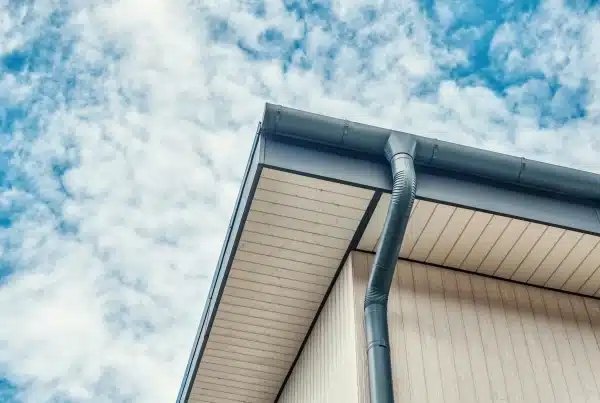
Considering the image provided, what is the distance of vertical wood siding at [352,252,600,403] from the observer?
451 cm

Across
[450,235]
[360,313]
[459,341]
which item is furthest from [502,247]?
[360,313]

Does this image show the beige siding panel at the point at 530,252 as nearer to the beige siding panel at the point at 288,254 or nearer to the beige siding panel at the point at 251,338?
the beige siding panel at the point at 288,254

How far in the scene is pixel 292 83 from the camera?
7.27 metres

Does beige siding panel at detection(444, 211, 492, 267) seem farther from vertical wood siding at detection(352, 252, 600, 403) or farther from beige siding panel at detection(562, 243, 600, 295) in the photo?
beige siding panel at detection(562, 243, 600, 295)

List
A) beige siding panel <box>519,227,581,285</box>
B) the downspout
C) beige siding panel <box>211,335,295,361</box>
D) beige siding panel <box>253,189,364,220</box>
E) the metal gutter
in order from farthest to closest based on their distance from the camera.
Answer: beige siding panel <box>211,335,295,361</box>, beige siding panel <box>519,227,581,285</box>, beige siding panel <box>253,189,364,220</box>, the metal gutter, the downspout

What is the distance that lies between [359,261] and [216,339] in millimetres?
1832

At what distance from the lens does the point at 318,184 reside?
4684 millimetres

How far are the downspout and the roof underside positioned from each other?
0.35 m

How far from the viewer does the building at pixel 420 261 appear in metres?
4.57

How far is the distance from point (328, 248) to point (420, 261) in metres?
0.81

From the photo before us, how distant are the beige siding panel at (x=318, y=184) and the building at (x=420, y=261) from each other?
1 cm

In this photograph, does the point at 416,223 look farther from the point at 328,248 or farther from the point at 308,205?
the point at 308,205

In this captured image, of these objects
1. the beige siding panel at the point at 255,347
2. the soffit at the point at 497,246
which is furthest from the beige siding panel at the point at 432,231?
the beige siding panel at the point at 255,347

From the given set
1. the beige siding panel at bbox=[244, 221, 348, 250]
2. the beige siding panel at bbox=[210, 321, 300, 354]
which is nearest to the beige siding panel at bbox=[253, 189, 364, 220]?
the beige siding panel at bbox=[244, 221, 348, 250]
